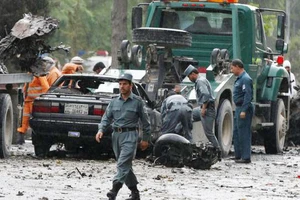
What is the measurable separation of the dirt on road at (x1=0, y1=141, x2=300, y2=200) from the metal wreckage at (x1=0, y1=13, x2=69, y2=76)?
1585mm

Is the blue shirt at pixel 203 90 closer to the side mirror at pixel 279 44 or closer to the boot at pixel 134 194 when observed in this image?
the side mirror at pixel 279 44

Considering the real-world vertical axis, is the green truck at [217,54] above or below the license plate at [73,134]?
above

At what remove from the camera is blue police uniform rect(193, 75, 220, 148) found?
20812mm

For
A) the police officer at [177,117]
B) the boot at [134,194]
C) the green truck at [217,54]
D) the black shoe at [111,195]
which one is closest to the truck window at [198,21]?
the green truck at [217,54]

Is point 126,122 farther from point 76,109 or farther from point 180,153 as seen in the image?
point 76,109

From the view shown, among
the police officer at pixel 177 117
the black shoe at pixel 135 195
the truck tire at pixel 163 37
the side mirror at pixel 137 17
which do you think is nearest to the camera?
the black shoe at pixel 135 195

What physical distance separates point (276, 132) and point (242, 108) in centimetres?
344

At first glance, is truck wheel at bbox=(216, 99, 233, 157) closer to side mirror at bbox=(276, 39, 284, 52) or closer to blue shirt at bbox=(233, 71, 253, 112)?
blue shirt at bbox=(233, 71, 253, 112)

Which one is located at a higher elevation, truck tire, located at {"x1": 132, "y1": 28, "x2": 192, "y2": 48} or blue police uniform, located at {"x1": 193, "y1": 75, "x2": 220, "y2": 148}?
truck tire, located at {"x1": 132, "y1": 28, "x2": 192, "y2": 48}

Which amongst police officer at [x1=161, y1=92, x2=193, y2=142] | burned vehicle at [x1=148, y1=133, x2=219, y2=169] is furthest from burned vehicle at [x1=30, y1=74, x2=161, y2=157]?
burned vehicle at [x1=148, y1=133, x2=219, y2=169]

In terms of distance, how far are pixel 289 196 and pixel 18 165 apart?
15.7 ft

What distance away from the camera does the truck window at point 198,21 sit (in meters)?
24.0

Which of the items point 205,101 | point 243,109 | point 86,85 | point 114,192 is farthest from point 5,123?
point 114,192

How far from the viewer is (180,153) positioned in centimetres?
1891
